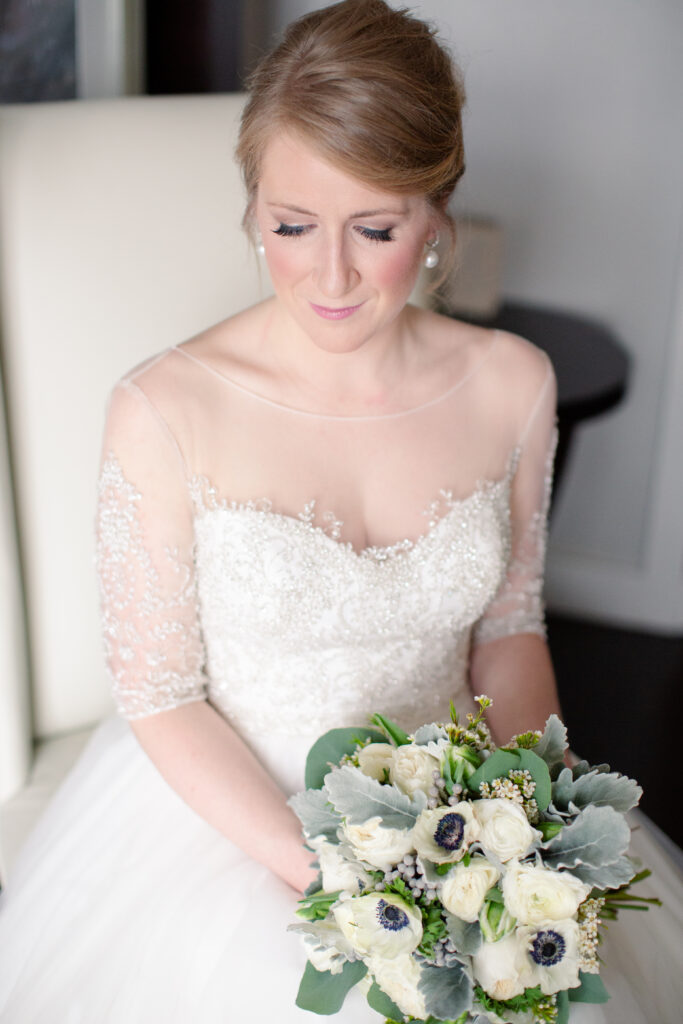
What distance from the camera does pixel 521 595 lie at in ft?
5.49

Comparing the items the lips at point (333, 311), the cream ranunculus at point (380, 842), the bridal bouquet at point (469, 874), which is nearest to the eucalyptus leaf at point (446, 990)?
the bridal bouquet at point (469, 874)

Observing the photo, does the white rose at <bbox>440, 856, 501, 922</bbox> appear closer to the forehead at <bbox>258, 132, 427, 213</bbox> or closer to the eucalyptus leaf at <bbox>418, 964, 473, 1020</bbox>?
the eucalyptus leaf at <bbox>418, 964, 473, 1020</bbox>

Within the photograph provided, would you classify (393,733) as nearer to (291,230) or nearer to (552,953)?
(552,953)

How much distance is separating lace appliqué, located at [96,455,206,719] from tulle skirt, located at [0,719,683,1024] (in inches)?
7.5

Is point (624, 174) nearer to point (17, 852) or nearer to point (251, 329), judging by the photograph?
point (251, 329)

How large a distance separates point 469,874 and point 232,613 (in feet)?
2.08

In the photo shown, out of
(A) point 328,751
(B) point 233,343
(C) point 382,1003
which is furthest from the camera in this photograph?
(B) point 233,343

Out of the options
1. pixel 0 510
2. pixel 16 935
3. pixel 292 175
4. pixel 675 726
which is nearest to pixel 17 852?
pixel 16 935

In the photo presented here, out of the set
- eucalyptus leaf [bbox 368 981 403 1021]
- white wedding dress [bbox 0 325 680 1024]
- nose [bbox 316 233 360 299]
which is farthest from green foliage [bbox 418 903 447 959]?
nose [bbox 316 233 360 299]

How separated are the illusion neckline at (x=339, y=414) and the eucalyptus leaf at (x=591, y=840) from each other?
765 millimetres

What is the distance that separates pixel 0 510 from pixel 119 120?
68cm

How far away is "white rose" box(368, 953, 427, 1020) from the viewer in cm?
91

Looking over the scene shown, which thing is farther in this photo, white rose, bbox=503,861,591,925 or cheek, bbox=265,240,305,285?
cheek, bbox=265,240,305,285

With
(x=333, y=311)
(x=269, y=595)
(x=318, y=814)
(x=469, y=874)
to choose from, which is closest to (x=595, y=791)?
(x=469, y=874)
